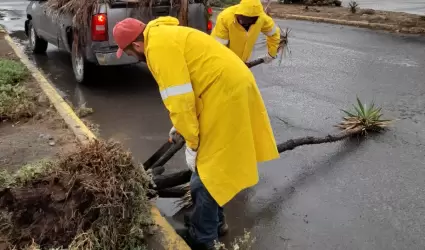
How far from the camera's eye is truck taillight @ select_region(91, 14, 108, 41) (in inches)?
274

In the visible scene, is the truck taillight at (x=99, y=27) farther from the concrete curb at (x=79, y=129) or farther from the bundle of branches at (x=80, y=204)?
the bundle of branches at (x=80, y=204)

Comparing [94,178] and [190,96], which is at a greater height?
[190,96]

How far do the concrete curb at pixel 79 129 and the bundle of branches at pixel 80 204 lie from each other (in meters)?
0.19

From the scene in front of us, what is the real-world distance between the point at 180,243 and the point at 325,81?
17.6 ft

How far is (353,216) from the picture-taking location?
13.1 feet

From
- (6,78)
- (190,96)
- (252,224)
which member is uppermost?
(190,96)

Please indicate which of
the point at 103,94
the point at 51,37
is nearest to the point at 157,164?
the point at 103,94

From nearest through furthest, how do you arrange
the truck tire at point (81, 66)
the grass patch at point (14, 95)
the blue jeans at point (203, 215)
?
the blue jeans at point (203, 215) → the grass patch at point (14, 95) → the truck tire at point (81, 66)

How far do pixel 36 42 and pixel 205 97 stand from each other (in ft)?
28.3

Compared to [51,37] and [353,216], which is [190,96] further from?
[51,37]

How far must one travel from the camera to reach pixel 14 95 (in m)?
6.39

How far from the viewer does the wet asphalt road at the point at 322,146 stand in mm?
A: 3844

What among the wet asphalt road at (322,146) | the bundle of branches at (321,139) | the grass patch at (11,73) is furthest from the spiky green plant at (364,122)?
the grass patch at (11,73)

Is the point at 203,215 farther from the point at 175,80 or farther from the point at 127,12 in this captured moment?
the point at 127,12
